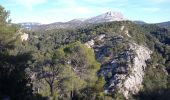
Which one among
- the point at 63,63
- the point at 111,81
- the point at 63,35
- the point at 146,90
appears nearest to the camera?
the point at 63,63

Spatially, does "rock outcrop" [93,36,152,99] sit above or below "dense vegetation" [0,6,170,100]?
below

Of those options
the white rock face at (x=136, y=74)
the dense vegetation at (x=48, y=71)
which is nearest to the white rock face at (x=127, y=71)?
the white rock face at (x=136, y=74)

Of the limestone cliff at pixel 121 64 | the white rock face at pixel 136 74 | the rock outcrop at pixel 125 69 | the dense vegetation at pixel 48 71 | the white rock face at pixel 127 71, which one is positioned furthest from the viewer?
the white rock face at pixel 136 74

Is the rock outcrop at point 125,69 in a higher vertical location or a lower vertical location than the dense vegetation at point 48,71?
lower

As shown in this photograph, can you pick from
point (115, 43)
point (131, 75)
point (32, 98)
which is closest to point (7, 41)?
point (32, 98)

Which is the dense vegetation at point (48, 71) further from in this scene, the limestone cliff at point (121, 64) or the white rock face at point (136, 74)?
the white rock face at point (136, 74)

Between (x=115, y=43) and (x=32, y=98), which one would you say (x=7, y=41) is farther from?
(x=115, y=43)

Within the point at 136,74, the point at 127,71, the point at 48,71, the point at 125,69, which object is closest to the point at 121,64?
the point at 125,69

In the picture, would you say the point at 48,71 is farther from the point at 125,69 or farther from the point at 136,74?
the point at 136,74

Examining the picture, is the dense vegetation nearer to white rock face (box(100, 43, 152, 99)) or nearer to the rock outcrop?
the rock outcrop

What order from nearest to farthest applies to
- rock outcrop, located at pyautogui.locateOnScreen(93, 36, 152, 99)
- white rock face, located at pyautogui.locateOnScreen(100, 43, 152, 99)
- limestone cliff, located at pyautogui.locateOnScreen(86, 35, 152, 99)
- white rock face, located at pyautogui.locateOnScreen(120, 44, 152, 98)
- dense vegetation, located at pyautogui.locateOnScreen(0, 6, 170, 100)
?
dense vegetation, located at pyautogui.locateOnScreen(0, 6, 170, 100) → white rock face, located at pyautogui.locateOnScreen(100, 43, 152, 99) → rock outcrop, located at pyautogui.locateOnScreen(93, 36, 152, 99) → limestone cliff, located at pyautogui.locateOnScreen(86, 35, 152, 99) → white rock face, located at pyautogui.locateOnScreen(120, 44, 152, 98)

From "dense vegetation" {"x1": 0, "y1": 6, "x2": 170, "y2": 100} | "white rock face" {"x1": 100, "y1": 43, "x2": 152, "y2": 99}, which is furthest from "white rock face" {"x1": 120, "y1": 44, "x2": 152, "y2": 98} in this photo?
"dense vegetation" {"x1": 0, "y1": 6, "x2": 170, "y2": 100}
